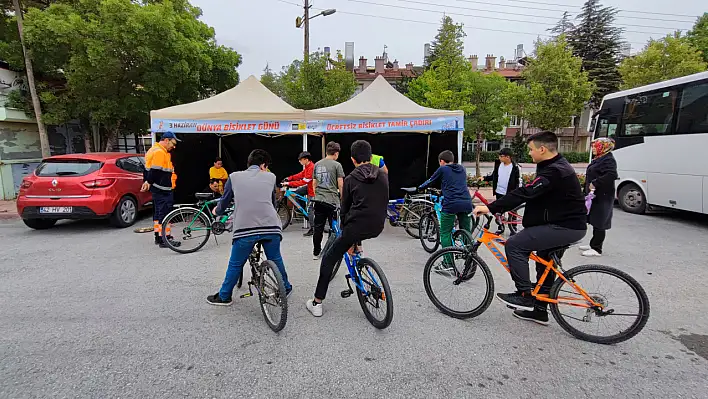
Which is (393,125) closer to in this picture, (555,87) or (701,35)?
(555,87)

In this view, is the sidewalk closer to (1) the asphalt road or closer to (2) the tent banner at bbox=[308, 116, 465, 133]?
(1) the asphalt road

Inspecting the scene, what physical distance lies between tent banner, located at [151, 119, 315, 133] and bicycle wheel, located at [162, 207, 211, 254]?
8.47 feet

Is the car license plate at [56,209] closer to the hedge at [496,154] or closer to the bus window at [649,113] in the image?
the bus window at [649,113]

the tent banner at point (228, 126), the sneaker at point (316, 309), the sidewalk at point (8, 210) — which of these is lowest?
the sidewalk at point (8, 210)

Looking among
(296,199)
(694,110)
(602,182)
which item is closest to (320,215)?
(296,199)

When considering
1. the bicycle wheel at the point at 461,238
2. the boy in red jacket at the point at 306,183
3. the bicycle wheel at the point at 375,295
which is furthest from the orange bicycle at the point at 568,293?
the boy in red jacket at the point at 306,183

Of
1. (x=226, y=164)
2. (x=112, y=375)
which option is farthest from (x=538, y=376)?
(x=226, y=164)

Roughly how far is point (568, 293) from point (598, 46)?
3770cm

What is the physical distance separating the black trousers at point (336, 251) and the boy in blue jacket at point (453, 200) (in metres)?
1.82

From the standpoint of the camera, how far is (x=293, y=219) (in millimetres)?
8617

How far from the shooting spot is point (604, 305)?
303 cm

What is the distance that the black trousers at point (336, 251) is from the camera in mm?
3191

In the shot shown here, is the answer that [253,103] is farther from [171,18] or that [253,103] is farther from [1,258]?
[1,258]

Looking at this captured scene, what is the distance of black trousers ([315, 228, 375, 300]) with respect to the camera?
10.5 ft
